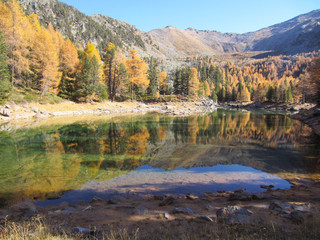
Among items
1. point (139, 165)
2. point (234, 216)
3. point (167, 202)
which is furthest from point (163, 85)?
point (234, 216)

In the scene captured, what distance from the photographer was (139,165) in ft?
36.7

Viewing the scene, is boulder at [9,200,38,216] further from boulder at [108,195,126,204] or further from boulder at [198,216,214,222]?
boulder at [198,216,214,222]

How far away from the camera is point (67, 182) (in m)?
8.70

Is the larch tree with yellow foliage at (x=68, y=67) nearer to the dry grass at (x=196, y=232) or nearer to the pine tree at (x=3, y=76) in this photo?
the pine tree at (x=3, y=76)

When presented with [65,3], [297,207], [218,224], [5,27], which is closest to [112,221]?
[218,224]

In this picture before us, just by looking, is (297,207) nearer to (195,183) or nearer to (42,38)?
(195,183)

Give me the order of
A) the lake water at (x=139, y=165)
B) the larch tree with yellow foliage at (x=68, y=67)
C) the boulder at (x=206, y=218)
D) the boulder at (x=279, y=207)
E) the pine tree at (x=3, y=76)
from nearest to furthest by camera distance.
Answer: the boulder at (x=206, y=218) → the boulder at (x=279, y=207) → the lake water at (x=139, y=165) → the pine tree at (x=3, y=76) → the larch tree with yellow foliage at (x=68, y=67)

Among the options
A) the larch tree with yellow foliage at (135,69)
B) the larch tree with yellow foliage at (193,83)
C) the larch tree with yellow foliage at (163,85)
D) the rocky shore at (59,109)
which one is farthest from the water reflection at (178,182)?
the larch tree with yellow foliage at (163,85)

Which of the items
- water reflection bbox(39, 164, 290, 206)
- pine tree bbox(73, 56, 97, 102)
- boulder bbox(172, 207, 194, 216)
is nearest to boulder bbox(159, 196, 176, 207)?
boulder bbox(172, 207, 194, 216)

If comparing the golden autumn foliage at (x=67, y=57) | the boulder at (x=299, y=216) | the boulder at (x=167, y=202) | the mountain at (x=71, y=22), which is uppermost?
the mountain at (x=71, y=22)

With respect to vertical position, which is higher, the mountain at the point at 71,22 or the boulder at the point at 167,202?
the mountain at the point at 71,22

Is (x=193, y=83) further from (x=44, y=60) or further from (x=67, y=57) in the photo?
(x=44, y=60)

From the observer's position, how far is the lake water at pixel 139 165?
816 cm

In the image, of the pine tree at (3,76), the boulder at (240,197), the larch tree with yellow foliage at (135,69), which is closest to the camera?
the boulder at (240,197)
